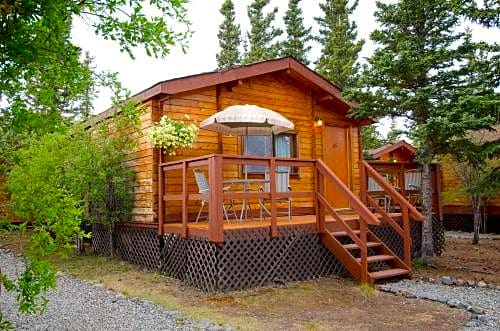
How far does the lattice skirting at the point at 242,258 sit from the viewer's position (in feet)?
19.8

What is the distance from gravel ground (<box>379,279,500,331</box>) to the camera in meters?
4.71

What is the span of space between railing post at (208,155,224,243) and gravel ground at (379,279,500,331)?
253 cm

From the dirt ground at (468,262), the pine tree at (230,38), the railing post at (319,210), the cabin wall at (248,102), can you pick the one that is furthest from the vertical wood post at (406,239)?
the pine tree at (230,38)

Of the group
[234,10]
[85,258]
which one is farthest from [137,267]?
[234,10]

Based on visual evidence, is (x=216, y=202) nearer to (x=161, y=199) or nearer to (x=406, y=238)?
(x=161, y=199)

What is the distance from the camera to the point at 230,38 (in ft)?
88.5

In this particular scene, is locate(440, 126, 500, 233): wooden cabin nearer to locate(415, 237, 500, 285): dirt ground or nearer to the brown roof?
locate(415, 237, 500, 285): dirt ground

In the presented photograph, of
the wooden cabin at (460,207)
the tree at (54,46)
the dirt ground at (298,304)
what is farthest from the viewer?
the wooden cabin at (460,207)

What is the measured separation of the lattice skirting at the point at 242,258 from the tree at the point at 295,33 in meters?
19.5

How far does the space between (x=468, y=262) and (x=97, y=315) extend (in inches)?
306

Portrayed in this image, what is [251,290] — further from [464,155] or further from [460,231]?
[460,231]

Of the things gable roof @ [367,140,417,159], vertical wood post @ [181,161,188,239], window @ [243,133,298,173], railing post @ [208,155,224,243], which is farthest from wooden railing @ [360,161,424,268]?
gable roof @ [367,140,417,159]

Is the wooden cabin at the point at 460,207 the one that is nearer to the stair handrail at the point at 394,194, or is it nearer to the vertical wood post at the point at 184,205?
the stair handrail at the point at 394,194

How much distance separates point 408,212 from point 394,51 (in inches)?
130
